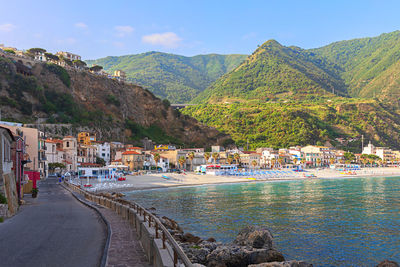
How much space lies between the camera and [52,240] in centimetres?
1277

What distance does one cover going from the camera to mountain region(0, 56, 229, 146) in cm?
9794

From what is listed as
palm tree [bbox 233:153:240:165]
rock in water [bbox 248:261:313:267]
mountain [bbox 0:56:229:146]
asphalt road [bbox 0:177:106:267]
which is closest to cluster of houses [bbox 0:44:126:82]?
mountain [bbox 0:56:229:146]

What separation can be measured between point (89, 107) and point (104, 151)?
23729 millimetres

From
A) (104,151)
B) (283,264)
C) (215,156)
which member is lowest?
(283,264)

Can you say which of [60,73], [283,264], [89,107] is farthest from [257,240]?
[60,73]

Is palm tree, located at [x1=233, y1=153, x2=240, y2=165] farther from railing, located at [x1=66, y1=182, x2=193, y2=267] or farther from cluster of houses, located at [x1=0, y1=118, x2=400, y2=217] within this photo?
railing, located at [x1=66, y1=182, x2=193, y2=267]

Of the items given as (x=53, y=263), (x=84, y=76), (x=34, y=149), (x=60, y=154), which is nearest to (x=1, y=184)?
(x=53, y=263)

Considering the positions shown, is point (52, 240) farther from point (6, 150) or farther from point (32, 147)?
point (32, 147)

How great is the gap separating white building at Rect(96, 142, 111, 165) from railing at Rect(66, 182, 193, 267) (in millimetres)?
59836

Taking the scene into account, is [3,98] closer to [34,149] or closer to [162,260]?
[34,149]

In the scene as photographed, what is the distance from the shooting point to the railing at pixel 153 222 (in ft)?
22.6

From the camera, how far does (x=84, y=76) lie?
121750mm

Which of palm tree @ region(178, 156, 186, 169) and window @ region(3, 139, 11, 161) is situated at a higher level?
window @ region(3, 139, 11, 161)

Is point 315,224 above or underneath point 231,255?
underneath
